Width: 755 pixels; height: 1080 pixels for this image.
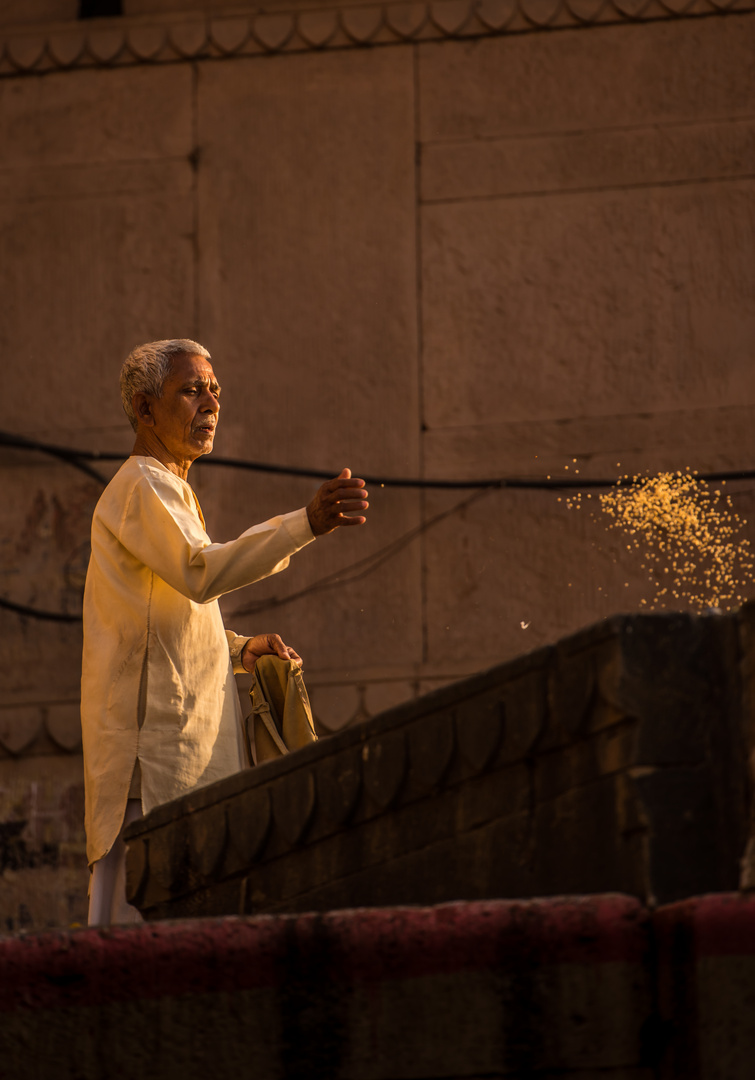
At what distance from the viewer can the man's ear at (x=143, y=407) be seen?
4297 mm

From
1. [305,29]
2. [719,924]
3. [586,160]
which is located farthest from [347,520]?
[305,29]

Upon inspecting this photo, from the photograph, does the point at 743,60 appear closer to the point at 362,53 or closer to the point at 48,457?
the point at 362,53

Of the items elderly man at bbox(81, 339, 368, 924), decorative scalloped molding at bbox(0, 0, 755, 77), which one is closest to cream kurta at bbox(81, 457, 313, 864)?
elderly man at bbox(81, 339, 368, 924)

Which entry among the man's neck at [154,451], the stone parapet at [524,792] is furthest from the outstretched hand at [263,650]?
the stone parapet at [524,792]

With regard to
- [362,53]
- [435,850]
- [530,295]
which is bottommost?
[435,850]

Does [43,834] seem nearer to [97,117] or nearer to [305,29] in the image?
[97,117]

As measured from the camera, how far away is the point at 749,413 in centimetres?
712

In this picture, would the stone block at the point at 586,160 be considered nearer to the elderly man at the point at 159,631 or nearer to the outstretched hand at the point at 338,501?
the elderly man at the point at 159,631

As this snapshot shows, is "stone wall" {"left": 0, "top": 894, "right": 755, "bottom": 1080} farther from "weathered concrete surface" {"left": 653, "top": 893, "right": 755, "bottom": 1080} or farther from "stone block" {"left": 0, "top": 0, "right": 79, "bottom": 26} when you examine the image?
"stone block" {"left": 0, "top": 0, "right": 79, "bottom": 26}

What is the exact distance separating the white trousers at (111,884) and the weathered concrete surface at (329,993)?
1.59m

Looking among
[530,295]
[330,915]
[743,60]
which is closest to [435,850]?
[330,915]

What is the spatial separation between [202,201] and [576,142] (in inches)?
63.7

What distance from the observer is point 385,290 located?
7.37m

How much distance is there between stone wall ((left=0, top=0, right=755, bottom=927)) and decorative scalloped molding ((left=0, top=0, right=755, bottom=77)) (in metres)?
0.01
